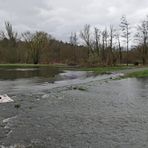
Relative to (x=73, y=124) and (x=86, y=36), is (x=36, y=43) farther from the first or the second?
(x=73, y=124)

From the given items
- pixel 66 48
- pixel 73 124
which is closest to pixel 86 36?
pixel 66 48

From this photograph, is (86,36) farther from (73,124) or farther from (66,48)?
(73,124)

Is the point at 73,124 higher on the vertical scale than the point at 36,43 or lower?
lower

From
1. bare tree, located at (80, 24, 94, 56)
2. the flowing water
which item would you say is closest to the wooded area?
bare tree, located at (80, 24, 94, 56)

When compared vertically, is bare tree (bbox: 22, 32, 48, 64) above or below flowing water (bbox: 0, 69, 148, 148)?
above

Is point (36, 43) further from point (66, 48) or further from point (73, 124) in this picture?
point (73, 124)

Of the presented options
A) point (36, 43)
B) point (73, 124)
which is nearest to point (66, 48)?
point (36, 43)

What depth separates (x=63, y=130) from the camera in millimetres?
11656

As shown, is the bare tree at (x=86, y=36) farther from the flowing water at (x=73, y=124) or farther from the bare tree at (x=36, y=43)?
the flowing water at (x=73, y=124)

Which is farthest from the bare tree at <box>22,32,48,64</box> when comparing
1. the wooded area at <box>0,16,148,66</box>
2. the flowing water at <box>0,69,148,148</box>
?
the flowing water at <box>0,69,148,148</box>

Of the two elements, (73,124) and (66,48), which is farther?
(66,48)

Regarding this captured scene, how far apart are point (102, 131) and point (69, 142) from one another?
1981 millimetres

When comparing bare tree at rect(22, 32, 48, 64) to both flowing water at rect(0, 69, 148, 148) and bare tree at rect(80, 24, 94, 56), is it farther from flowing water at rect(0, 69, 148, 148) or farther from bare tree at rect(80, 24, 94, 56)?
flowing water at rect(0, 69, 148, 148)

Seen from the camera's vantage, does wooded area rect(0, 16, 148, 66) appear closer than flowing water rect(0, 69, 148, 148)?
No
